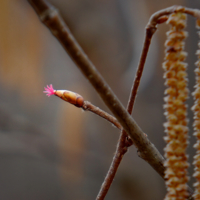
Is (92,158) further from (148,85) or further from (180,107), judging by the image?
(180,107)

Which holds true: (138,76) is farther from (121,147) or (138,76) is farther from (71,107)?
(71,107)

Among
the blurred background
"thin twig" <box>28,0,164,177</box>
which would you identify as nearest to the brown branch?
"thin twig" <box>28,0,164,177</box>

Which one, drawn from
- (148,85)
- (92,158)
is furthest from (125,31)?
(92,158)

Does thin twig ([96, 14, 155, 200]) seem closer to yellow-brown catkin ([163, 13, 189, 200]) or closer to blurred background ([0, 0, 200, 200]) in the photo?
yellow-brown catkin ([163, 13, 189, 200])

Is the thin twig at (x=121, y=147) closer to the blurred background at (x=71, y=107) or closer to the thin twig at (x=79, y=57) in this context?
the thin twig at (x=79, y=57)

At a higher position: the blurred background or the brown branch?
the blurred background

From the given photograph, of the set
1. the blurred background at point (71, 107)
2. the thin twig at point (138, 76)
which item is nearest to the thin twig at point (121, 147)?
the thin twig at point (138, 76)

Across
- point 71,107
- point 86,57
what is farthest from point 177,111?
point 71,107
